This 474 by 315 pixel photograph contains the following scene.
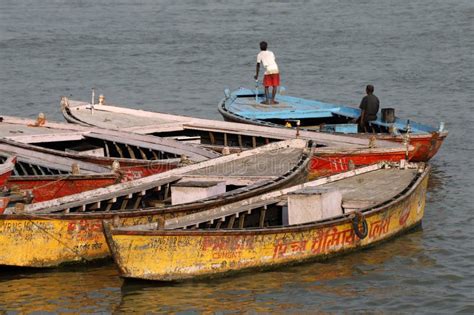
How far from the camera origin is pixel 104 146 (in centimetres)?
2464

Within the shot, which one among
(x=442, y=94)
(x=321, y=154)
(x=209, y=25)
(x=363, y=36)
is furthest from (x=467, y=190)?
(x=209, y=25)

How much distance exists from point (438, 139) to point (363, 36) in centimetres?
2465

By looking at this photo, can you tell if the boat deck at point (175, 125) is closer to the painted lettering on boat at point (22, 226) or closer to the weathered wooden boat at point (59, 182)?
the weathered wooden boat at point (59, 182)

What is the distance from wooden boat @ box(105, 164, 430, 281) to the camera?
16.8m

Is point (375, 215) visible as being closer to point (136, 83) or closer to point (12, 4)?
point (136, 83)

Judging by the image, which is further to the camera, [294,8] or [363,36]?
[294,8]

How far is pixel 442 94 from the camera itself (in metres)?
36.0

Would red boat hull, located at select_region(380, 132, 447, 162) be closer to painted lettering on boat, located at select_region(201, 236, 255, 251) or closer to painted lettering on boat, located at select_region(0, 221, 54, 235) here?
painted lettering on boat, located at select_region(201, 236, 255, 251)

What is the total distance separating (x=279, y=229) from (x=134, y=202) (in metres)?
3.37

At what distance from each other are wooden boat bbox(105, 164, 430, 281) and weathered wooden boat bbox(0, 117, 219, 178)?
3.02 metres

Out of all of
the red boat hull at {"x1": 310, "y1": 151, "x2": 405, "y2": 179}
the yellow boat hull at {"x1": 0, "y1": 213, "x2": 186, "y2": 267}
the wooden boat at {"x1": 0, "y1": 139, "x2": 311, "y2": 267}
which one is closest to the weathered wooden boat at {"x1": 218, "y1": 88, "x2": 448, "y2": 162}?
the red boat hull at {"x1": 310, "y1": 151, "x2": 405, "y2": 179}

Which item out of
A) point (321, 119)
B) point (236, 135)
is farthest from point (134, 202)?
point (321, 119)

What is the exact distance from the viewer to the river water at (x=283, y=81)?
57.6 feet

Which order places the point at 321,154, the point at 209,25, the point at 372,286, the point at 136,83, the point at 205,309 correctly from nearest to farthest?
1. the point at 205,309
2. the point at 372,286
3. the point at 321,154
4. the point at 136,83
5. the point at 209,25
